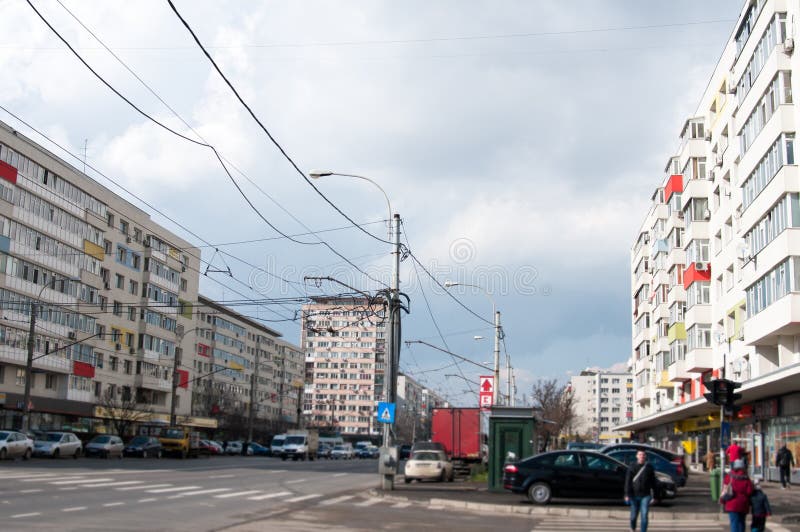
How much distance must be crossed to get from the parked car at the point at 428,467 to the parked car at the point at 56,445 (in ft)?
71.5

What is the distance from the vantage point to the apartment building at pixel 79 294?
61.8 meters

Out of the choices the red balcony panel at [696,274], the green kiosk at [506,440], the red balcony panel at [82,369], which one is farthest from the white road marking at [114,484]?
the red balcony panel at [82,369]

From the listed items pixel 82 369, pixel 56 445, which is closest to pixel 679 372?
pixel 56 445

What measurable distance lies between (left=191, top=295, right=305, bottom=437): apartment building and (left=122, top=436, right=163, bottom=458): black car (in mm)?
27756

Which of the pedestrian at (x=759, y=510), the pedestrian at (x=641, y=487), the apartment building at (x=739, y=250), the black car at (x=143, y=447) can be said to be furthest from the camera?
the black car at (x=143, y=447)

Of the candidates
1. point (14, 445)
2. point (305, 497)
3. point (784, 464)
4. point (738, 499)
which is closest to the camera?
point (738, 499)

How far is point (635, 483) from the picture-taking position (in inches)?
640

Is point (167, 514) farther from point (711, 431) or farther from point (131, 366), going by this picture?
point (131, 366)

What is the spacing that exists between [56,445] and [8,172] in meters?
21.9

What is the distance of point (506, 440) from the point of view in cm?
2856

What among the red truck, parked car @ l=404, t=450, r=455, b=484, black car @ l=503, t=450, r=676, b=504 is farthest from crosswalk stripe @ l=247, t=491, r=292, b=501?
the red truck

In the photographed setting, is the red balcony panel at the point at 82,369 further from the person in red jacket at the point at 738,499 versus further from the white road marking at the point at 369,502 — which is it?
the person in red jacket at the point at 738,499

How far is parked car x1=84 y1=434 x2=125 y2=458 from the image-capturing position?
53625 mm

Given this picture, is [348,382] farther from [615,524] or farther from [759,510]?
[759,510]
